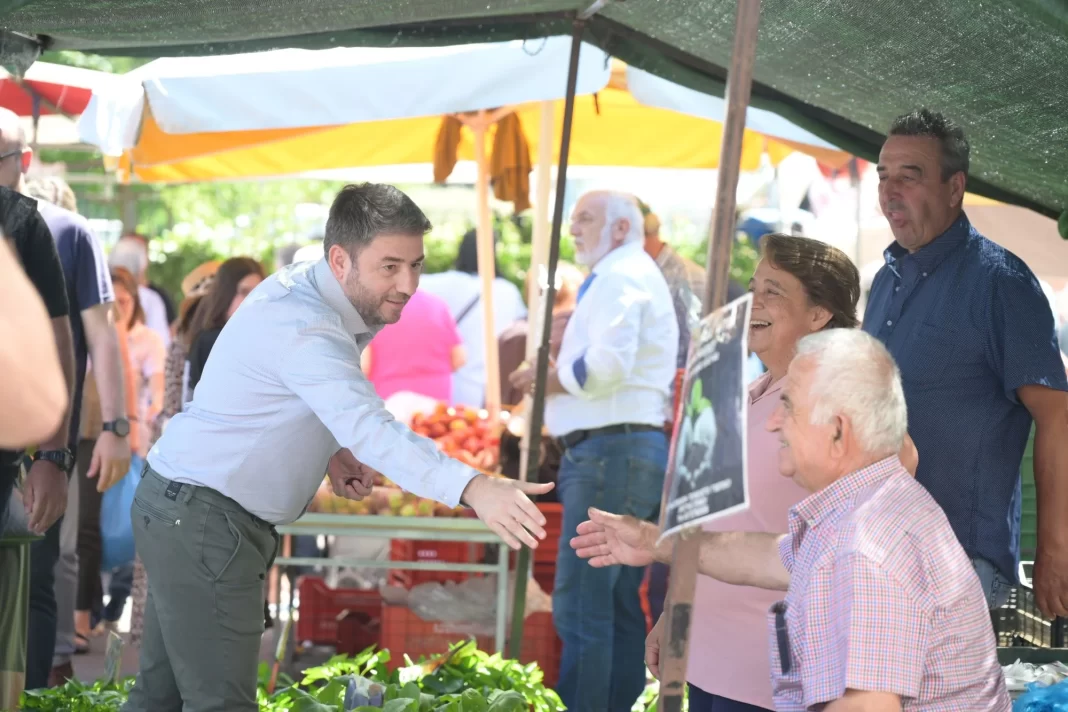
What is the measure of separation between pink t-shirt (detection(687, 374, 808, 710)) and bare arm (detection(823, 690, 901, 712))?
864 mm

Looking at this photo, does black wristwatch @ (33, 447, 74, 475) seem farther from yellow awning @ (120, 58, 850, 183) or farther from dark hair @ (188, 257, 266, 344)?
yellow awning @ (120, 58, 850, 183)

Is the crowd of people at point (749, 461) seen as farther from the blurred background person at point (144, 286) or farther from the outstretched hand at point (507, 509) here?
the blurred background person at point (144, 286)

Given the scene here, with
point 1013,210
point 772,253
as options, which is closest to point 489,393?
point 1013,210

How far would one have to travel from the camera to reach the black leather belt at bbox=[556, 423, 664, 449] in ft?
16.5

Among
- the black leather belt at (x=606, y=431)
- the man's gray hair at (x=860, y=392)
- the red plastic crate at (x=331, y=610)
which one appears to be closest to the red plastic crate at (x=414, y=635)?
the red plastic crate at (x=331, y=610)

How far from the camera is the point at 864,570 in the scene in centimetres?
186

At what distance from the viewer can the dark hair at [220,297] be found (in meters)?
5.55

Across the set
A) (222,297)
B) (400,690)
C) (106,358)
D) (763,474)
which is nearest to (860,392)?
(763,474)

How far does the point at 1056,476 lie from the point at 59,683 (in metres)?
4.25

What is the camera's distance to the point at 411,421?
607 cm

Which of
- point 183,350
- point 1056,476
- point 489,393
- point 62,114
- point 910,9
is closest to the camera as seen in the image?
point 910,9

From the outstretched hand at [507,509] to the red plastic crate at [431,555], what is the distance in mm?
3041

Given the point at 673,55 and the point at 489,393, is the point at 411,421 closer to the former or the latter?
the point at 489,393

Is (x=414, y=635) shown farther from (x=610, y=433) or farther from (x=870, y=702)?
(x=870, y=702)
